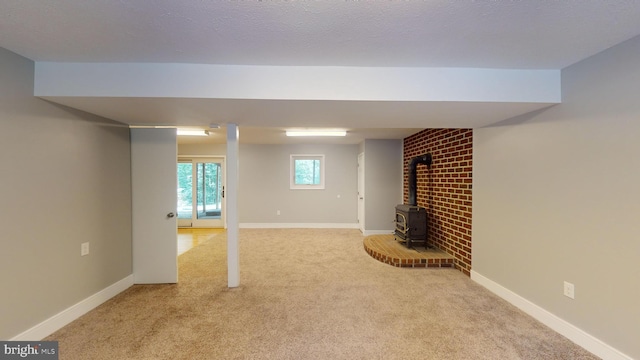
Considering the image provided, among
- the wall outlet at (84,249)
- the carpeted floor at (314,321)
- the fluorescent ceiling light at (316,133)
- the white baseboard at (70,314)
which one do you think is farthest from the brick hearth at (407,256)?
the wall outlet at (84,249)

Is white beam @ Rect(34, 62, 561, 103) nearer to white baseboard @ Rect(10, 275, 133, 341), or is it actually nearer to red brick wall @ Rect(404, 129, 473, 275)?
red brick wall @ Rect(404, 129, 473, 275)

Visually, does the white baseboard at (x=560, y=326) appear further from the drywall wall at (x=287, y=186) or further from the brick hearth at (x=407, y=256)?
the drywall wall at (x=287, y=186)

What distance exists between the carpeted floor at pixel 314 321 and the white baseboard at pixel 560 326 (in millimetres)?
70

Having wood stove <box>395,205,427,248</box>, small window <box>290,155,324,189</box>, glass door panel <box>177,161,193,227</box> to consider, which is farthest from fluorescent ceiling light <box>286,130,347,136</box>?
glass door panel <box>177,161,193,227</box>

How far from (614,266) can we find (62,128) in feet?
15.2

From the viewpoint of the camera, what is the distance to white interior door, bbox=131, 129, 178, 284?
9.98 ft

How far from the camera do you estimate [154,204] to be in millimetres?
3074

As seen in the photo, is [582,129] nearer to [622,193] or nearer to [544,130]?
[544,130]

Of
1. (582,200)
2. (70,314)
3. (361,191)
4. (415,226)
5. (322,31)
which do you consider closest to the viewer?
(322,31)

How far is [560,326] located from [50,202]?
4.53 metres

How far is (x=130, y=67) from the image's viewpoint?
1993 mm

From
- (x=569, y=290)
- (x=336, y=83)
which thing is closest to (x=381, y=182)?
(x=569, y=290)

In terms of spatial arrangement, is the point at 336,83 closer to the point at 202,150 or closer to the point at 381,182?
the point at 381,182

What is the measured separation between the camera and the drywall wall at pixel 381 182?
558 centimetres
